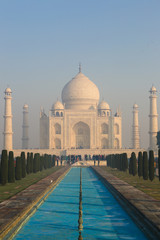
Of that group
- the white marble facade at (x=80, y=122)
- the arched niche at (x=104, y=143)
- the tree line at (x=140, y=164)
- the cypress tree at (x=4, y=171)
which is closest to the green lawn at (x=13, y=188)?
the cypress tree at (x=4, y=171)

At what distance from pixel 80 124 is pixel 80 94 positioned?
16.5 ft

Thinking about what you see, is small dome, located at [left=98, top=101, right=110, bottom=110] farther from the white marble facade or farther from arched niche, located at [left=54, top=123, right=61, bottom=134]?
arched niche, located at [left=54, top=123, right=61, bottom=134]

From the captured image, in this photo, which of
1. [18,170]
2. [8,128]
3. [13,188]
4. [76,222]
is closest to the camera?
[76,222]

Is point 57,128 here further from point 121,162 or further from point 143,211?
point 143,211

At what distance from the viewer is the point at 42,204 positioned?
34.6ft

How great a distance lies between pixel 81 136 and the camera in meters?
59.7

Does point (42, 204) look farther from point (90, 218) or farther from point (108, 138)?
point (108, 138)

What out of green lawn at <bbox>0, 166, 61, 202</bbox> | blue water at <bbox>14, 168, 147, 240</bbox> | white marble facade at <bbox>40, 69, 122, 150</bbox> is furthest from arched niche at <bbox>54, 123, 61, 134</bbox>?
blue water at <bbox>14, 168, 147, 240</bbox>

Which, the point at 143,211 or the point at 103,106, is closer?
the point at 143,211

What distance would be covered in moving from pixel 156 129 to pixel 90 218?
4657 centimetres

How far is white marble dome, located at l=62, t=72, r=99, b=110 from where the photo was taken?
200 feet

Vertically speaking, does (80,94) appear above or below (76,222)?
above

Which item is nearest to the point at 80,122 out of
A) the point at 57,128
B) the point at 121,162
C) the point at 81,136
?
the point at 81,136

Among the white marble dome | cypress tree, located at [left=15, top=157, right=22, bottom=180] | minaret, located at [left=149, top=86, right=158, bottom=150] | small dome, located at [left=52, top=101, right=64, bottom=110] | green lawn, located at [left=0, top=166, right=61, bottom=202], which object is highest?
the white marble dome
